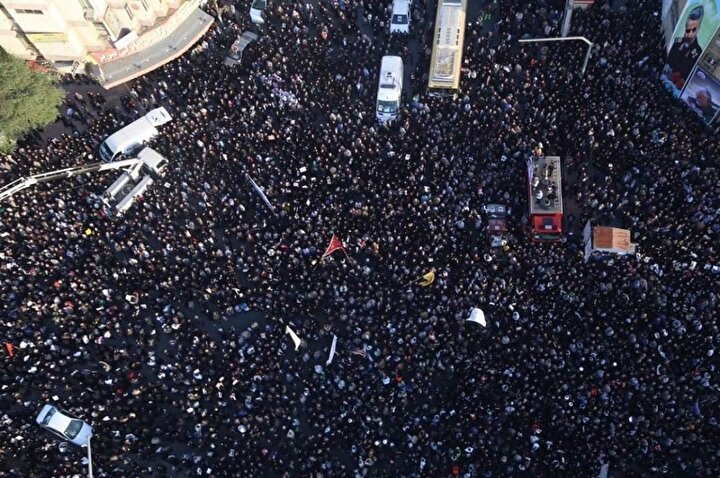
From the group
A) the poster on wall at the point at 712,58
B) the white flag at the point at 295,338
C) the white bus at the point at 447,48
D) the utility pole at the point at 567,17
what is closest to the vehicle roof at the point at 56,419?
the white flag at the point at 295,338

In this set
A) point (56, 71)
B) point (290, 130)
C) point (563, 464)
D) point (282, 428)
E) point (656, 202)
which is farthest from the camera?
point (56, 71)

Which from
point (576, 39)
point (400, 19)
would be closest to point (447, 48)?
point (400, 19)

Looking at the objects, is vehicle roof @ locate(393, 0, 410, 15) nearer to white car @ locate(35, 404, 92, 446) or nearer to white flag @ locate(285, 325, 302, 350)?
white flag @ locate(285, 325, 302, 350)

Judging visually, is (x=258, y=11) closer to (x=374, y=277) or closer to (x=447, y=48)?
(x=447, y=48)

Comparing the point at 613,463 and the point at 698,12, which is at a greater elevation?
the point at 698,12

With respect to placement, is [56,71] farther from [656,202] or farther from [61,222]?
[656,202]

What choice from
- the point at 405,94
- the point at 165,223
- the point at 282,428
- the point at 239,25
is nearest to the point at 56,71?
the point at 239,25
